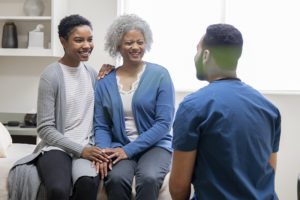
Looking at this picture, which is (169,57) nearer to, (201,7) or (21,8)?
(201,7)

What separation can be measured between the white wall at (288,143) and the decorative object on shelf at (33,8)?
5.73 ft

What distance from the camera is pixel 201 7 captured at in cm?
289

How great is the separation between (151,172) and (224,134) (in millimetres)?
710

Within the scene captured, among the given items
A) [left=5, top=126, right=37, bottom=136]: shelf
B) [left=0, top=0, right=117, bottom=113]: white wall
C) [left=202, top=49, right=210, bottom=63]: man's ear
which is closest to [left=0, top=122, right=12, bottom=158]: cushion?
[left=5, top=126, right=37, bottom=136]: shelf

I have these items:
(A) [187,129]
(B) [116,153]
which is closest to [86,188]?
(B) [116,153]

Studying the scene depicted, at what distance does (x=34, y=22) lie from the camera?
9.82 ft

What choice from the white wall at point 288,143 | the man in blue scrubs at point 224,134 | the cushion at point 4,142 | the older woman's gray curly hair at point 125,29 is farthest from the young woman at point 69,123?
the white wall at point 288,143

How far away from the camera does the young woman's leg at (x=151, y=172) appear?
1.76 m

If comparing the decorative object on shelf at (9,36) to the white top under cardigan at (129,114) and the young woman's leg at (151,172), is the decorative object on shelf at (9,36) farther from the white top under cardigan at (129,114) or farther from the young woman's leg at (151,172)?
the young woman's leg at (151,172)

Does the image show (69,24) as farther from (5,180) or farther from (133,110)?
(5,180)

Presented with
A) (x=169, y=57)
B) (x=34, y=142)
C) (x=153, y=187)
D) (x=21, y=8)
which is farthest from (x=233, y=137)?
(x=21, y=8)

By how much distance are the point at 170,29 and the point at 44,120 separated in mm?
1360

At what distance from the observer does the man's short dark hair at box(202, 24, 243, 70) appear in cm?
123

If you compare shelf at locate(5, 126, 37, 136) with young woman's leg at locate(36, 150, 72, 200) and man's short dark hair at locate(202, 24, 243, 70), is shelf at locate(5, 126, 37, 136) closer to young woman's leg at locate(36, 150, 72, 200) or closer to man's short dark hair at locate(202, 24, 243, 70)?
young woman's leg at locate(36, 150, 72, 200)
